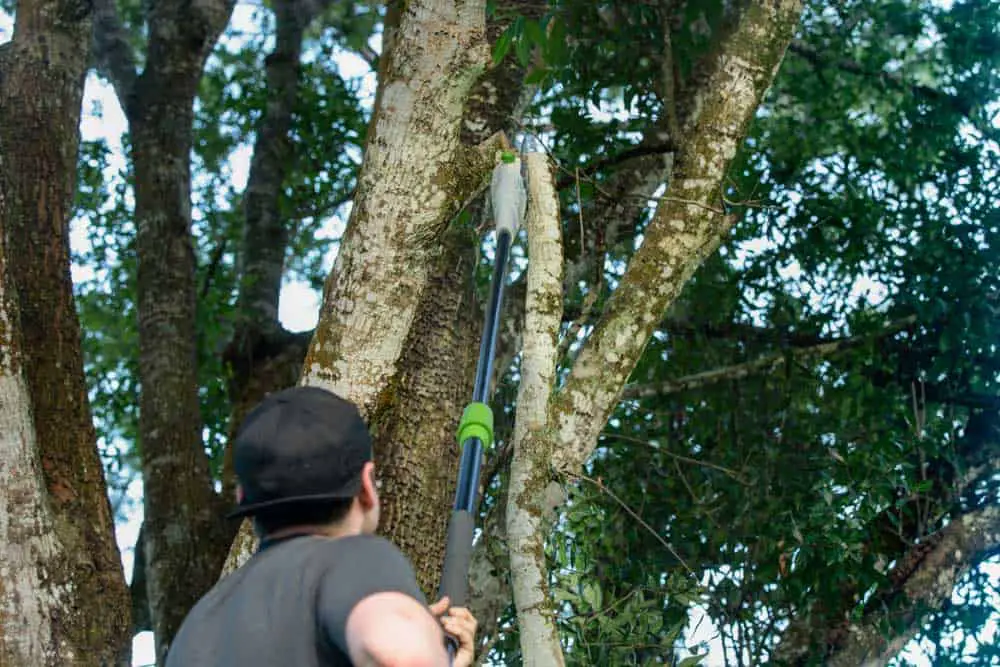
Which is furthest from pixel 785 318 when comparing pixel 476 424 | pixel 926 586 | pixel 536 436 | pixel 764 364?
pixel 476 424

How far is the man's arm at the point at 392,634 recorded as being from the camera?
1967mm

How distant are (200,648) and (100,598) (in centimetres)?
247

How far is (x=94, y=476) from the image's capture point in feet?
15.6

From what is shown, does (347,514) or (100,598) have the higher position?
(347,514)

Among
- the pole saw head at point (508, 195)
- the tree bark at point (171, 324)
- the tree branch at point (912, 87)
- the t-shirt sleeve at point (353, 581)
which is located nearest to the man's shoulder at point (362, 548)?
the t-shirt sleeve at point (353, 581)

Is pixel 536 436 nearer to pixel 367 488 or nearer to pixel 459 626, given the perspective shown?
pixel 459 626

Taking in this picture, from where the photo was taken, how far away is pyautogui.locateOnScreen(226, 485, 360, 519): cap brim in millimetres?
2201

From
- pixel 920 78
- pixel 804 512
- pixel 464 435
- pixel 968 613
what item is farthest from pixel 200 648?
pixel 920 78

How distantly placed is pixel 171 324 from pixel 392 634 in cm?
493

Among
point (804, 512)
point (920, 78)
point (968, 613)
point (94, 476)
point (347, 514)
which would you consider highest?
point (920, 78)

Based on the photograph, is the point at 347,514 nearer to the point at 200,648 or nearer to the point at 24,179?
the point at 200,648

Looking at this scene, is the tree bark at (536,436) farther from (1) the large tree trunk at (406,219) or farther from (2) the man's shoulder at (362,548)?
(2) the man's shoulder at (362,548)

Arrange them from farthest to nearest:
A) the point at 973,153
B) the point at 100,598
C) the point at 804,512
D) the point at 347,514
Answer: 1. the point at 973,153
2. the point at 804,512
3. the point at 100,598
4. the point at 347,514

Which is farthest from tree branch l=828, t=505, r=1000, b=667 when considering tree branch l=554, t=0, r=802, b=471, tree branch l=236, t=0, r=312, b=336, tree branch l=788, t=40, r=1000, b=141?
tree branch l=236, t=0, r=312, b=336
